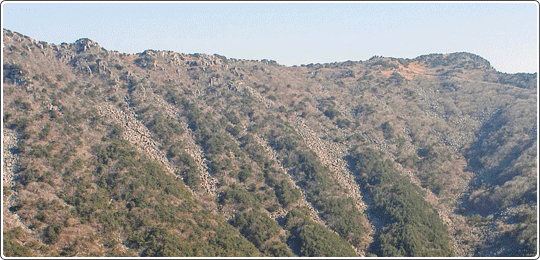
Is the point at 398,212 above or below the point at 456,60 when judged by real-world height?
below

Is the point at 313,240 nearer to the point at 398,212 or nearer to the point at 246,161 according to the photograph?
the point at 398,212

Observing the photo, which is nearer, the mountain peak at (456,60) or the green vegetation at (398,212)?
the green vegetation at (398,212)

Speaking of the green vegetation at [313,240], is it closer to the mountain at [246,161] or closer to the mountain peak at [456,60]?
the mountain at [246,161]

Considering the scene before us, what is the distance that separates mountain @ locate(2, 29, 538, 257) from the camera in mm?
46875

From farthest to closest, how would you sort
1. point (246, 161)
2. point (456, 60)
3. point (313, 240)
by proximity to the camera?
point (456, 60)
point (246, 161)
point (313, 240)

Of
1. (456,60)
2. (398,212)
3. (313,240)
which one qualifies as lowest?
(313,240)

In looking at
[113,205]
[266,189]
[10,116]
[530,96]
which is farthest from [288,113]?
[530,96]

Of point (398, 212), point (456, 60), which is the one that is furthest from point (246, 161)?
point (456, 60)

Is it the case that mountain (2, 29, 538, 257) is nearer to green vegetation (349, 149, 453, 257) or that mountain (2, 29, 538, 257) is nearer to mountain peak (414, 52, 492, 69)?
green vegetation (349, 149, 453, 257)

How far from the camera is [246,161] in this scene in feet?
212

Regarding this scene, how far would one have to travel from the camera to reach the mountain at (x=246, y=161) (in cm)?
4688

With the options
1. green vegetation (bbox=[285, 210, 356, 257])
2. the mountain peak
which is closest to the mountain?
green vegetation (bbox=[285, 210, 356, 257])

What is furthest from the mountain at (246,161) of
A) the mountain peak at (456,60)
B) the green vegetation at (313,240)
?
the mountain peak at (456,60)

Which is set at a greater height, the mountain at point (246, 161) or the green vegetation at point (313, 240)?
the mountain at point (246, 161)
